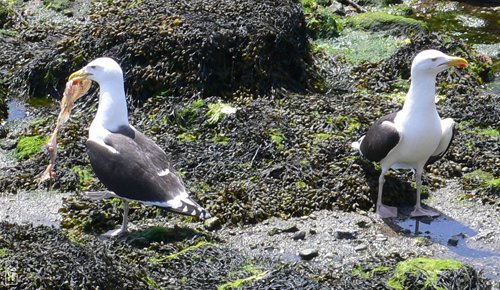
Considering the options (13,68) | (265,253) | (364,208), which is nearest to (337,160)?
(364,208)

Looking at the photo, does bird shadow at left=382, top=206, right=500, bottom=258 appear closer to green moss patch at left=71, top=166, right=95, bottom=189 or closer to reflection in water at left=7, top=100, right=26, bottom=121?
green moss patch at left=71, top=166, right=95, bottom=189

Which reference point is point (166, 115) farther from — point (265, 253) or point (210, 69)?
point (265, 253)

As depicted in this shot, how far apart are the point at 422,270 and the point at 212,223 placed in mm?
2043

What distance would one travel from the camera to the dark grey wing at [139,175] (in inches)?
318

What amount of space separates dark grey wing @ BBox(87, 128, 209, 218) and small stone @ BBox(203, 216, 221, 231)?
0.52 metres

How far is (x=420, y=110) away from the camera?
8797 millimetres

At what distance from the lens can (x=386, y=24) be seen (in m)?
13.5

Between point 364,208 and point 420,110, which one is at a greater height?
point 420,110

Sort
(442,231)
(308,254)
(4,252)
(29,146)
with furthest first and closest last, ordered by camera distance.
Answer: (29,146)
(442,231)
(308,254)
(4,252)

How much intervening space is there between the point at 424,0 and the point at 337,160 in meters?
7.66

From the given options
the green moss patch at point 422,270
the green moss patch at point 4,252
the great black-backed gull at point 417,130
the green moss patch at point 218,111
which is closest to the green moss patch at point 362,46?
the green moss patch at point 218,111

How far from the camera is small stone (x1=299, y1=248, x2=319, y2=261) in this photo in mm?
8117

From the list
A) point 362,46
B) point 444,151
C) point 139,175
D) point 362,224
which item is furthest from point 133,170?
point 362,46

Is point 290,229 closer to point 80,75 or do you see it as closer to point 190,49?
point 80,75
